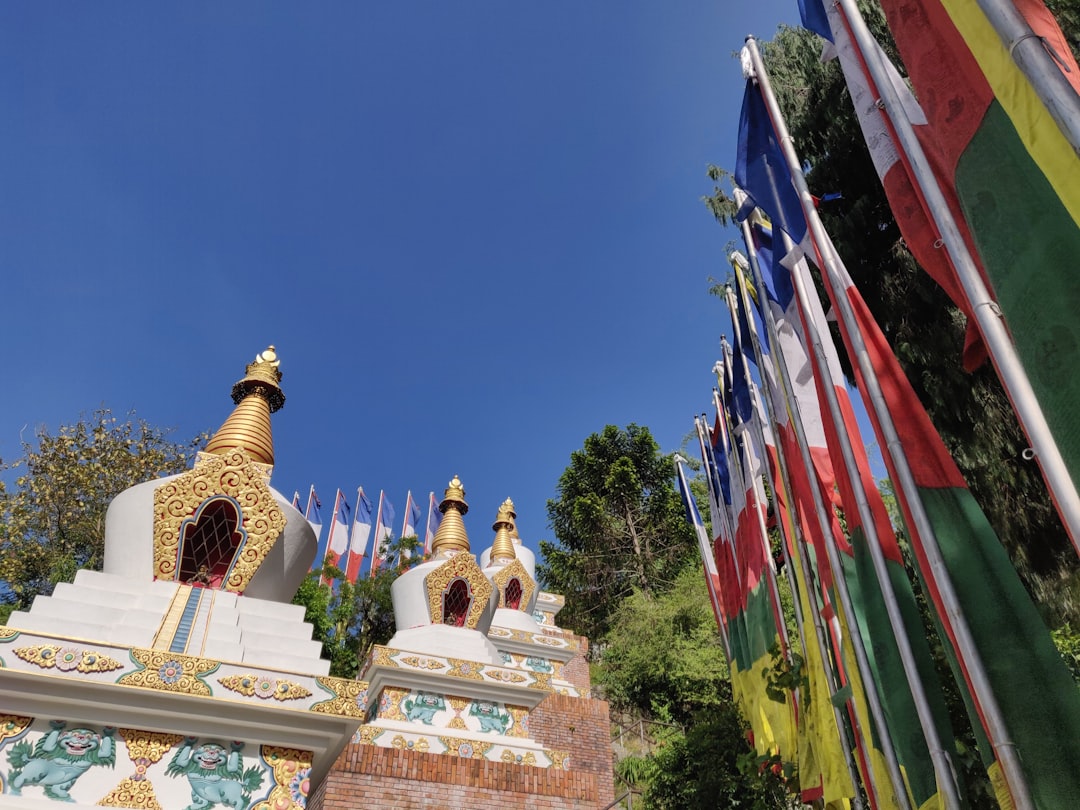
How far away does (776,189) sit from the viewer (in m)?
6.57

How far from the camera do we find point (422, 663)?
10.6 meters

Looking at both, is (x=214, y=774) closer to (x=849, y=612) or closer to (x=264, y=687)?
(x=264, y=687)

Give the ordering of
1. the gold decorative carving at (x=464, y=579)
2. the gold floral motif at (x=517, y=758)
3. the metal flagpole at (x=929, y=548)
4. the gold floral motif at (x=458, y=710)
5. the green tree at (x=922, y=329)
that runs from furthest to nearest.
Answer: the gold decorative carving at (x=464, y=579) < the gold floral motif at (x=458, y=710) < the gold floral motif at (x=517, y=758) < the green tree at (x=922, y=329) < the metal flagpole at (x=929, y=548)

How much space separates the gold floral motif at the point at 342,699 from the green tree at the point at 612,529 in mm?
17665

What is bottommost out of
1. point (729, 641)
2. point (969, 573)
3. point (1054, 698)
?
point (1054, 698)

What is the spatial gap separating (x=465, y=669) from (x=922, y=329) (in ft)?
23.9

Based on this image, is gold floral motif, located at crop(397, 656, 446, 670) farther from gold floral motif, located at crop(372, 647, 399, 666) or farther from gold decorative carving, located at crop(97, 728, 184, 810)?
gold decorative carving, located at crop(97, 728, 184, 810)

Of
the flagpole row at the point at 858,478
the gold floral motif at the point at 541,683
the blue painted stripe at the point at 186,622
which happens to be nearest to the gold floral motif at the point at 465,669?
the gold floral motif at the point at 541,683

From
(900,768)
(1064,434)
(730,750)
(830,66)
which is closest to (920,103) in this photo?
(1064,434)

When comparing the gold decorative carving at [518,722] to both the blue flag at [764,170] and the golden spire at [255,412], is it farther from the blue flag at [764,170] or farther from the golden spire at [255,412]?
the blue flag at [764,170]

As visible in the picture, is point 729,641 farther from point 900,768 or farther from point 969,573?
point 969,573

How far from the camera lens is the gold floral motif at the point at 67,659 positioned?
5.89 meters

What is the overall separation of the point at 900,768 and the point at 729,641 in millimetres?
6245

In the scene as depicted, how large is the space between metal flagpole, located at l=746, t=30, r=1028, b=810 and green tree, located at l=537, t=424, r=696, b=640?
63.2 ft
